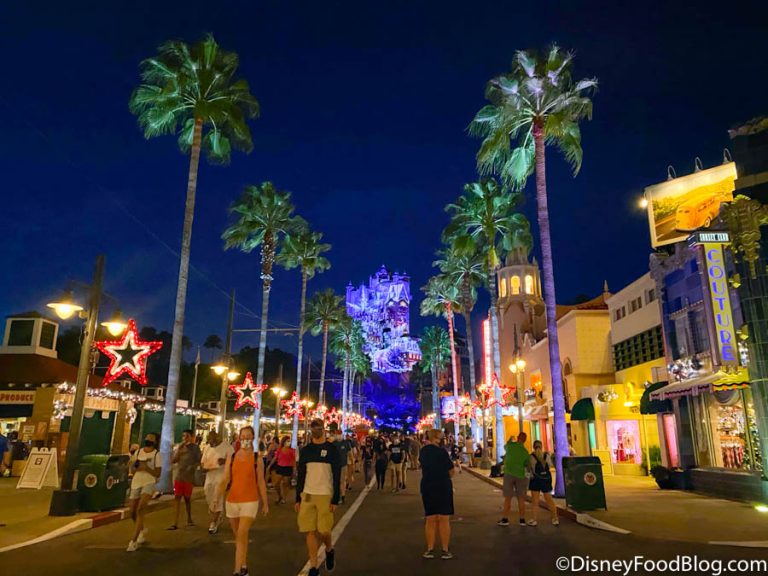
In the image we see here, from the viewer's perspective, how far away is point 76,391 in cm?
1389

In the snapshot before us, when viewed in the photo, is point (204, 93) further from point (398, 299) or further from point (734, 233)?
point (398, 299)

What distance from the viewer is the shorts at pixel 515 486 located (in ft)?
40.5

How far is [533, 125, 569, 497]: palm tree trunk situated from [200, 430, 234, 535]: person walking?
10006 mm

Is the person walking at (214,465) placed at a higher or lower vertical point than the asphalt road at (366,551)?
higher

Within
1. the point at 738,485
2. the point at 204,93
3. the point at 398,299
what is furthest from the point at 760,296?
the point at 398,299

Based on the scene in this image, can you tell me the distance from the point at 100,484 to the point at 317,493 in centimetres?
870

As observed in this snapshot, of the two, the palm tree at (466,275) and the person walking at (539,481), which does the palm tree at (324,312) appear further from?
the person walking at (539,481)

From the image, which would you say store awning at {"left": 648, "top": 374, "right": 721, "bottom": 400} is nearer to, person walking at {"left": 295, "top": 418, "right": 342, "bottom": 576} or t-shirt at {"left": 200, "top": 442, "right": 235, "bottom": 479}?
person walking at {"left": 295, "top": 418, "right": 342, "bottom": 576}

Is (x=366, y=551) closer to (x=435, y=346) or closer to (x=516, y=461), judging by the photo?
(x=516, y=461)

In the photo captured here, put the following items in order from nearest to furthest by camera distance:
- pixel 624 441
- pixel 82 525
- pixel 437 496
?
pixel 437 496
pixel 82 525
pixel 624 441

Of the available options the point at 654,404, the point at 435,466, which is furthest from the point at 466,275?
the point at 435,466

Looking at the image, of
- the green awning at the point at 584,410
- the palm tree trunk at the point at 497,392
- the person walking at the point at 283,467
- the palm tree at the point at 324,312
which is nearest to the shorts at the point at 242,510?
the person walking at the point at 283,467

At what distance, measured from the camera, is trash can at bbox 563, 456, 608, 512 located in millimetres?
13953

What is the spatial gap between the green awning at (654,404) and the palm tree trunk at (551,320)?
506 centimetres
